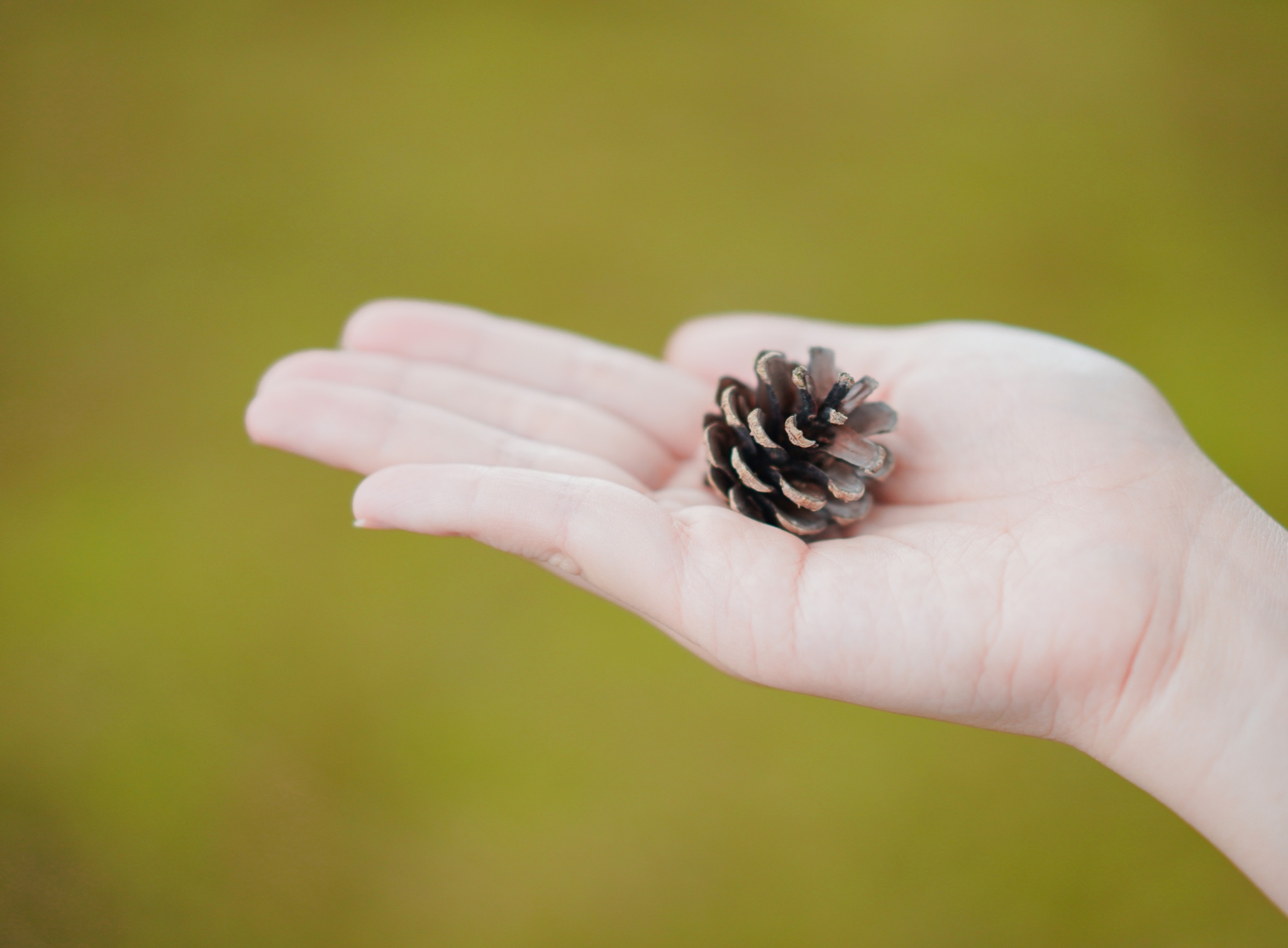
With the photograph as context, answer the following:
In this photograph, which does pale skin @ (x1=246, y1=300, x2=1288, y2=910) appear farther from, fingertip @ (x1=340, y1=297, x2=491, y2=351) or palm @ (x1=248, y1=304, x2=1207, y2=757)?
fingertip @ (x1=340, y1=297, x2=491, y2=351)

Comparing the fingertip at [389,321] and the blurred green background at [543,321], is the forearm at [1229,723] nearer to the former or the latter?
the blurred green background at [543,321]

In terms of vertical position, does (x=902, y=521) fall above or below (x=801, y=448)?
below

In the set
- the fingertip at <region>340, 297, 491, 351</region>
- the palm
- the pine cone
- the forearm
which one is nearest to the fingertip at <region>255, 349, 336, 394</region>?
the palm

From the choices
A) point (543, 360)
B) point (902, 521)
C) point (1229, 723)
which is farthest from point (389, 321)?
point (1229, 723)

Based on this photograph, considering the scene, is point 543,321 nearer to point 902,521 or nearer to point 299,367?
point 299,367

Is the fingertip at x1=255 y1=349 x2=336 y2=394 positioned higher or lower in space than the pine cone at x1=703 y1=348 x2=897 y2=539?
lower

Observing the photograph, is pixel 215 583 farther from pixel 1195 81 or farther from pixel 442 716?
pixel 1195 81

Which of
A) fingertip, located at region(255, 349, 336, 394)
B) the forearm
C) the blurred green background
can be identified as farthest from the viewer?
the blurred green background

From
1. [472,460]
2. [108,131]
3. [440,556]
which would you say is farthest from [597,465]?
[108,131]
